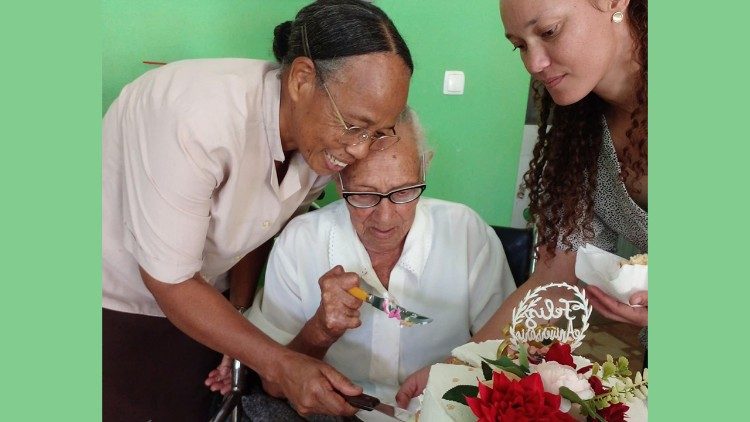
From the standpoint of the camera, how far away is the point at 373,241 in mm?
1088

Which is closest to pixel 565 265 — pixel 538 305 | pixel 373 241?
pixel 538 305

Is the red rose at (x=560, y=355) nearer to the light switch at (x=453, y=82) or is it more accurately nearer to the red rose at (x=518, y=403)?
the red rose at (x=518, y=403)

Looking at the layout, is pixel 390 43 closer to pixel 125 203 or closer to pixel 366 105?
pixel 366 105

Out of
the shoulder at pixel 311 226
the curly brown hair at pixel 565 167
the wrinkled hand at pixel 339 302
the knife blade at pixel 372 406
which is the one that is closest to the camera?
the curly brown hair at pixel 565 167

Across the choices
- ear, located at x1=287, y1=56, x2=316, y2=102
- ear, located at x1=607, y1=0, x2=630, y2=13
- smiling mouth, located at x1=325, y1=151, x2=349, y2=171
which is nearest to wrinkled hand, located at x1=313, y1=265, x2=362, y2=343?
smiling mouth, located at x1=325, y1=151, x2=349, y2=171

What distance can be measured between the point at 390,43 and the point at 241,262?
0.61 m

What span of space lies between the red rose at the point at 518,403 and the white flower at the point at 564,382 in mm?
25

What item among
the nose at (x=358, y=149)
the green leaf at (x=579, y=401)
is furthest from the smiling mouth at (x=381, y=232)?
the green leaf at (x=579, y=401)

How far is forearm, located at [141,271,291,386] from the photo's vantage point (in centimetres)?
91

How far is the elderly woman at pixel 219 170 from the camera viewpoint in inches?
32.4

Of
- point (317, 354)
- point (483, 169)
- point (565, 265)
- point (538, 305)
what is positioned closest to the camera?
point (538, 305)

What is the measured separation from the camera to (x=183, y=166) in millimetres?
817

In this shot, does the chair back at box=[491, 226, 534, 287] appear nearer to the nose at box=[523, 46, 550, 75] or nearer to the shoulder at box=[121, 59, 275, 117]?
the nose at box=[523, 46, 550, 75]

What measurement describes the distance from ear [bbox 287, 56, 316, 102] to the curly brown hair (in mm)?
368
